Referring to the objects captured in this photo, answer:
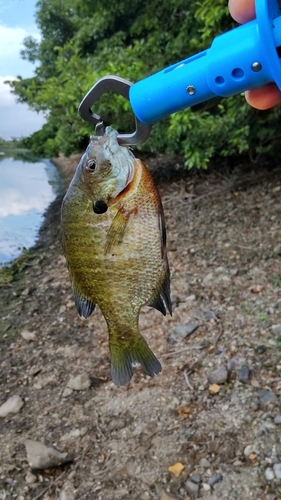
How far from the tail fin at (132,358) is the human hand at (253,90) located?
86cm

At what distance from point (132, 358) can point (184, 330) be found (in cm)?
241

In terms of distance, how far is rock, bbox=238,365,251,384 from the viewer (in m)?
3.35

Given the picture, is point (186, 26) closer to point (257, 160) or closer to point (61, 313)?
point (257, 160)

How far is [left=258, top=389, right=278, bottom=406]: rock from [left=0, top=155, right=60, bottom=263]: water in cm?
483

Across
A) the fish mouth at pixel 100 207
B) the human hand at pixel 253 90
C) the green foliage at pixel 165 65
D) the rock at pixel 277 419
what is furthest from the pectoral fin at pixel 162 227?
the green foliage at pixel 165 65

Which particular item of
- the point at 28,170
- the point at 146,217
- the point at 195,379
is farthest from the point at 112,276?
the point at 28,170

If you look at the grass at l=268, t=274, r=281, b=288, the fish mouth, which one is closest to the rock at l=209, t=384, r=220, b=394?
the grass at l=268, t=274, r=281, b=288

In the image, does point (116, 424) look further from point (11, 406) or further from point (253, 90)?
point (253, 90)

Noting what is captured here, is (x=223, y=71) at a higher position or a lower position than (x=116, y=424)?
higher

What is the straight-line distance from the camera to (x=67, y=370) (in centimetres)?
404

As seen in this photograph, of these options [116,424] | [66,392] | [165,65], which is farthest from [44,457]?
[165,65]

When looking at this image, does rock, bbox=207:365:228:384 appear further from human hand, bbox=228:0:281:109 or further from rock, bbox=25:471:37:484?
human hand, bbox=228:0:281:109

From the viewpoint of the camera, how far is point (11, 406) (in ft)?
12.3

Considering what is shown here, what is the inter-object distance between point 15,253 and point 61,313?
8.84 ft
